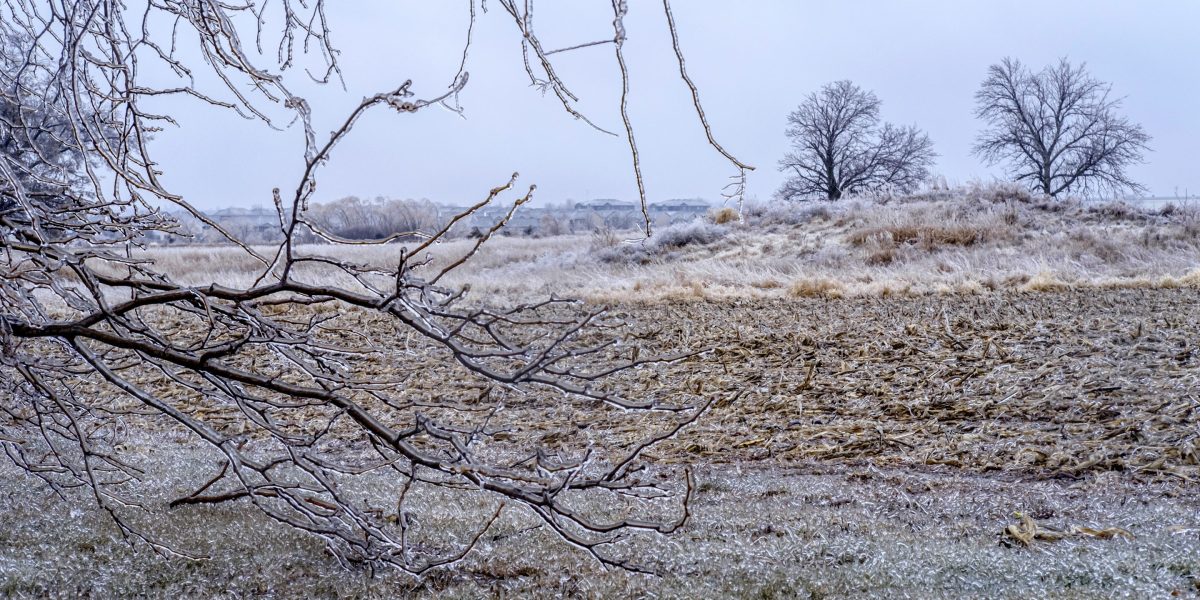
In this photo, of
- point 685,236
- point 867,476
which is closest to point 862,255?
point 685,236

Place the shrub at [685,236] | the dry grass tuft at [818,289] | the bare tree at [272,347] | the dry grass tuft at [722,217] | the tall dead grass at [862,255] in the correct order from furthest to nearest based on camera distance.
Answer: the dry grass tuft at [722,217], the shrub at [685,236], the tall dead grass at [862,255], the dry grass tuft at [818,289], the bare tree at [272,347]

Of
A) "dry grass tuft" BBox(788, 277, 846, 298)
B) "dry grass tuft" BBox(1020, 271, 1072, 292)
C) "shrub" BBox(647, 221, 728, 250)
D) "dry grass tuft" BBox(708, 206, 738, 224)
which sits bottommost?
"dry grass tuft" BBox(788, 277, 846, 298)

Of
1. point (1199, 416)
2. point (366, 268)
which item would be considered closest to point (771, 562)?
point (366, 268)

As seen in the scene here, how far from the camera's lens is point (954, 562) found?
96.4 inches

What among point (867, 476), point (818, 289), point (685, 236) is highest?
point (685, 236)

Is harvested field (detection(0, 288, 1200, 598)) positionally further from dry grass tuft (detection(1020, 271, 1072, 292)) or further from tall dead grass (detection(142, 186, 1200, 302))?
tall dead grass (detection(142, 186, 1200, 302))

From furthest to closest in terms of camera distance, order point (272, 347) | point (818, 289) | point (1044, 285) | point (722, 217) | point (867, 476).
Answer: point (722, 217), point (818, 289), point (1044, 285), point (867, 476), point (272, 347)

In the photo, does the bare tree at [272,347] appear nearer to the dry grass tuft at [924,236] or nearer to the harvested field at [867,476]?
the harvested field at [867,476]

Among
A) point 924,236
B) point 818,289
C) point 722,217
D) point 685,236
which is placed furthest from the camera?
point 722,217

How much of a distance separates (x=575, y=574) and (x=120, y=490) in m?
1.85

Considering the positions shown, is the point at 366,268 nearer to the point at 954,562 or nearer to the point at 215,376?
the point at 215,376

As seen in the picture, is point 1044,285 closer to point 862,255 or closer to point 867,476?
point 862,255

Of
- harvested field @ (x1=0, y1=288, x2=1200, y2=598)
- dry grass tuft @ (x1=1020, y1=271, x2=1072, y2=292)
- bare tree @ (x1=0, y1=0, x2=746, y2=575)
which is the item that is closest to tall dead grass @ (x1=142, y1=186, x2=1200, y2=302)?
dry grass tuft @ (x1=1020, y1=271, x2=1072, y2=292)

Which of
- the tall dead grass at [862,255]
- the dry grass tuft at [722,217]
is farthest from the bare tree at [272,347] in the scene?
the dry grass tuft at [722,217]
